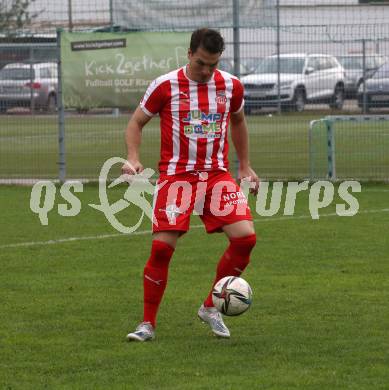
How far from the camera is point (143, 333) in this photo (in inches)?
288

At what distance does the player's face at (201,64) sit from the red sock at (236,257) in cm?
103

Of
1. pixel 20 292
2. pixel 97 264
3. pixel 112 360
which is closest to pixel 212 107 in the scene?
pixel 112 360

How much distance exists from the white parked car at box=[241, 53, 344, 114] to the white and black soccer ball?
10712 millimetres

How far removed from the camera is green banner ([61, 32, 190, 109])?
1761cm

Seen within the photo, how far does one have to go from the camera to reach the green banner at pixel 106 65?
17.6 meters

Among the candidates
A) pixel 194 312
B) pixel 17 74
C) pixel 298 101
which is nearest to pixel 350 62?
pixel 298 101

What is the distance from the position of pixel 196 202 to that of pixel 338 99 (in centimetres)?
1116

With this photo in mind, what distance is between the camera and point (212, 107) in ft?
24.7

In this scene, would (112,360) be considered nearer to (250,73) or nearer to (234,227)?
(234,227)

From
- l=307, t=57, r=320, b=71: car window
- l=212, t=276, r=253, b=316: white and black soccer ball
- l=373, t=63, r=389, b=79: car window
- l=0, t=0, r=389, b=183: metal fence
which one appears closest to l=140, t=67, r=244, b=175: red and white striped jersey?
l=212, t=276, r=253, b=316: white and black soccer ball

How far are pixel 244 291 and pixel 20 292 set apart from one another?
7.69 ft

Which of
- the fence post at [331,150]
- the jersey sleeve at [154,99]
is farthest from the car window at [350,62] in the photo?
the jersey sleeve at [154,99]

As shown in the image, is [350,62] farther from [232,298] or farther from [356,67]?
[232,298]

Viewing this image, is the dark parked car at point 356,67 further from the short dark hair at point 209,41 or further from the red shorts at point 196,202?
the short dark hair at point 209,41
